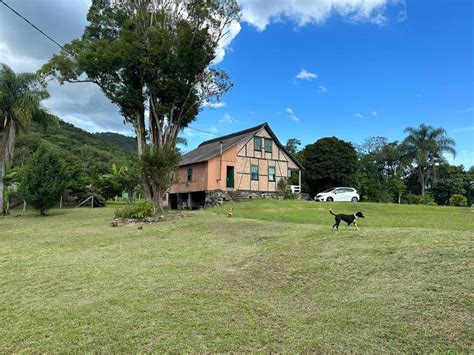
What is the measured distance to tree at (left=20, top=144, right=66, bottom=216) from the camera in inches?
849

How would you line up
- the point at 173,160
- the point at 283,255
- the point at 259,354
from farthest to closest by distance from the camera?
1. the point at 173,160
2. the point at 283,255
3. the point at 259,354

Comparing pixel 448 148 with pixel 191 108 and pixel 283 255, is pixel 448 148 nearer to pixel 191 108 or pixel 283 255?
pixel 191 108

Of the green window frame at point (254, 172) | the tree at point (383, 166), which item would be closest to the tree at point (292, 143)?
the tree at point (383, 166)

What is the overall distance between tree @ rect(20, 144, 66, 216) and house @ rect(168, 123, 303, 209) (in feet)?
30.0

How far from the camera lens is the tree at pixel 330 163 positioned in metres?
40.9

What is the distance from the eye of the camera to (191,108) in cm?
2273

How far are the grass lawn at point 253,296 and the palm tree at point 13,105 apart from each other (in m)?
17.2

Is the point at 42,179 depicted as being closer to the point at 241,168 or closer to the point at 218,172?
the point at 218,172

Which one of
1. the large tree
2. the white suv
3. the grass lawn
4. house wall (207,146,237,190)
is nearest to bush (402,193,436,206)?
the white suv

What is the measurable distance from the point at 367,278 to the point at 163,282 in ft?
11.9

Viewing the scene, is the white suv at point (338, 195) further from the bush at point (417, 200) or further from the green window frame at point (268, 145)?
the bush at point (417, 200)

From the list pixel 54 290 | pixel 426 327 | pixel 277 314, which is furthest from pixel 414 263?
pixel 54 290

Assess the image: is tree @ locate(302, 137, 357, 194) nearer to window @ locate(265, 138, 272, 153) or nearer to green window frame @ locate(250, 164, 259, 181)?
window @ locate(265, 138, 272, 153)

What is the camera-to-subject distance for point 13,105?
24.1 meters
